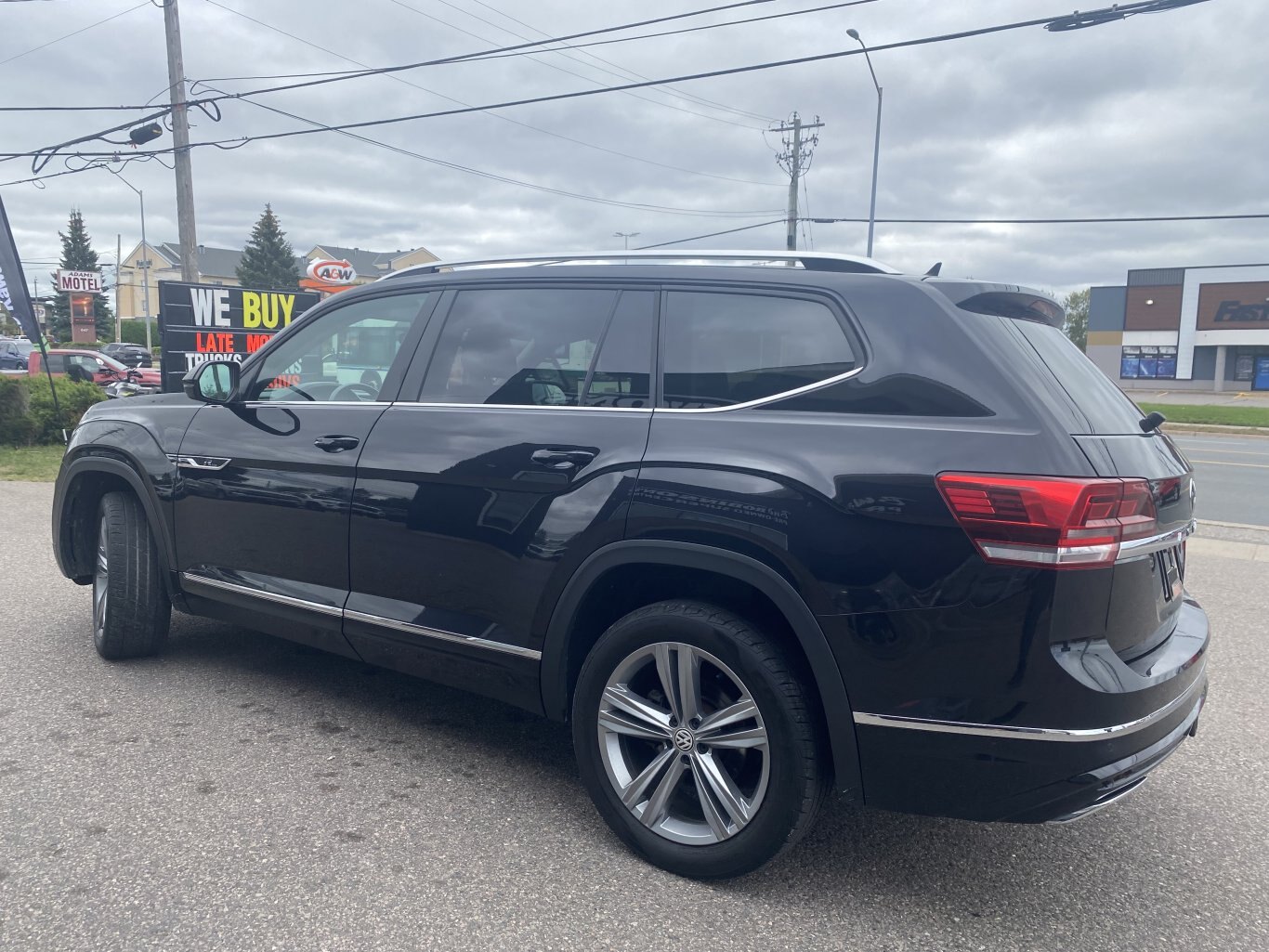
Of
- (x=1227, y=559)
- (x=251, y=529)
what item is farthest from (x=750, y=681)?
(x=1227, y=559)

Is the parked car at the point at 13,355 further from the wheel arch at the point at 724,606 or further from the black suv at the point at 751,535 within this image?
the wheel arch at the point at 724,606

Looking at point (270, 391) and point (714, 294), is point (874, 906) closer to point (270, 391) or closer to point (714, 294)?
point (714, 294)

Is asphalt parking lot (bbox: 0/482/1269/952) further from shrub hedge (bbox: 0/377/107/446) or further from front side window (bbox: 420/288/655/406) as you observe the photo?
shrub hedge (bbox: 0/377/107/446)

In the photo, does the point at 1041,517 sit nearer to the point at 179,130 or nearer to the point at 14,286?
the point at 14,286

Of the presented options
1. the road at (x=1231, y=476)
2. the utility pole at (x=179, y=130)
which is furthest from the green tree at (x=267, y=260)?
the road at (x=1231, y=476)

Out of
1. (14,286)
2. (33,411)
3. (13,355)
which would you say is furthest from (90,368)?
(14,286)

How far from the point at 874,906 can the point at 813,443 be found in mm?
1324

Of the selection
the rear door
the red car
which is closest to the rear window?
the rear door

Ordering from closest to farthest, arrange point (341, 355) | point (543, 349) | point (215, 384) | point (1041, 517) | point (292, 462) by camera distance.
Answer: point (1041, 517), point (543, 349), point (292, 462), point (341, 355), point (215, 384)

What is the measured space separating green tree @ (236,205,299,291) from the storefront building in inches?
2097

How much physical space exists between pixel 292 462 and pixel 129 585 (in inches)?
52.4

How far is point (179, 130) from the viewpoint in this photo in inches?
705

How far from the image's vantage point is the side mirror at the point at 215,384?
13.9 feet

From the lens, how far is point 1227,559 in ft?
25.7
